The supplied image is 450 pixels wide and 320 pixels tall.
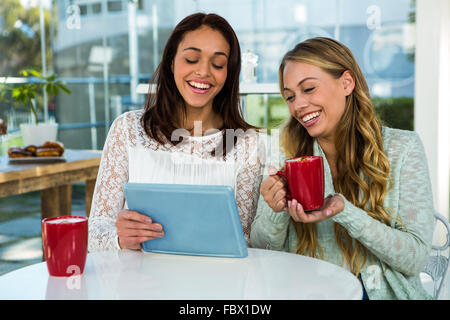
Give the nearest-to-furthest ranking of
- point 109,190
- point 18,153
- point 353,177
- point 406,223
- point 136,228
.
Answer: point 136,228 → point 406,223 → point 353,177 → point 109,190 → point 18,153

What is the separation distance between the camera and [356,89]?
1.62 m

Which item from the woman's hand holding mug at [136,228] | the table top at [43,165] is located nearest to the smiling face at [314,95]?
the woman's hand holding mug at [136,228]

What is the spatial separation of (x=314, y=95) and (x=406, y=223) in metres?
0.45

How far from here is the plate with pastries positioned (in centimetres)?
277

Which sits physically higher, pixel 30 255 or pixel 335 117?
pixel 335 117

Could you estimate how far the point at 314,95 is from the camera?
1.55 m

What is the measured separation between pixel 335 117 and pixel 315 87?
0.12m

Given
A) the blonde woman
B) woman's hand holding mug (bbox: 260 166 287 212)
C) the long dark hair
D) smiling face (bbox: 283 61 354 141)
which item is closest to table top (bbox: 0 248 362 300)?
woman's hand holding mug (bbox: 260 166 287 212)

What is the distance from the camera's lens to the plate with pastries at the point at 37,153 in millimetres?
2770

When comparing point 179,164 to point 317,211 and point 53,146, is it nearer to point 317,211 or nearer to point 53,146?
point 317,211

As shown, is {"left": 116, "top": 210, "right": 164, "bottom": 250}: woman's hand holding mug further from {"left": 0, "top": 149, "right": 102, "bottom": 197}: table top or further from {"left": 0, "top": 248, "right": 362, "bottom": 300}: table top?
{"left": 0, "top": 149, "right": 102, "bottom": 197}: table top

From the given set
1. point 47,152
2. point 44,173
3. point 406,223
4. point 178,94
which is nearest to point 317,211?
point 406,223

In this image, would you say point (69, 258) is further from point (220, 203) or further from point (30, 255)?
point (30, 255)

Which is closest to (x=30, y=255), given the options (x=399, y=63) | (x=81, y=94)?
(x=81, y=94)
